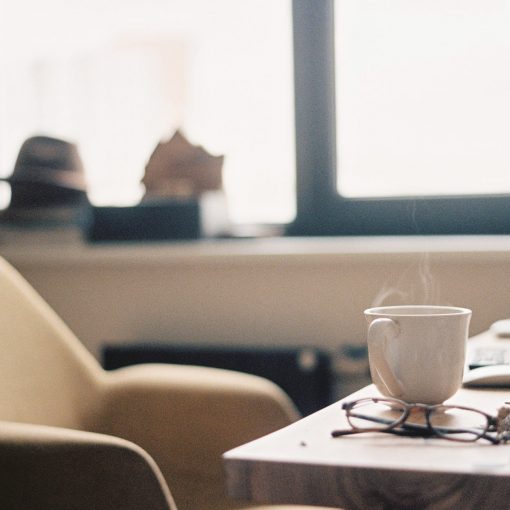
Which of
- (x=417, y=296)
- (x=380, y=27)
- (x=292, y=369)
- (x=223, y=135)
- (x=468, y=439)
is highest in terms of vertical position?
(x=380, y=27)

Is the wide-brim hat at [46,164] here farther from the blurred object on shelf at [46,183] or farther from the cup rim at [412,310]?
the cup rim at [412,310]

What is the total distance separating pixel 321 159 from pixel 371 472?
1.74 metres

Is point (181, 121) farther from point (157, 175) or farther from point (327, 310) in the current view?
point (327, 310)

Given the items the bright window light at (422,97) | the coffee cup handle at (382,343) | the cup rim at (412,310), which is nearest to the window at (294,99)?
the bright window light at (422,97)

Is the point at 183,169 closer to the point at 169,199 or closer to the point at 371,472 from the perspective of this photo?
the point at 169,199

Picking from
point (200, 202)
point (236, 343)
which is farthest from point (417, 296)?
point (200, 202)

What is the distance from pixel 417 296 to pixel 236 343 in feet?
1.70

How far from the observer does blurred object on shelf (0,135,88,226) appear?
93.1 inches

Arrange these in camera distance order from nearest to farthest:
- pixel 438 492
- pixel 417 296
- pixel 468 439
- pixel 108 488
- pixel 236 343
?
pixel 438 492
pixel 468 439
pixel 108 488
pixel 417 296
pixel 236 343

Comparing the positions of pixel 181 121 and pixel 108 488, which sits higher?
pixel 181 121

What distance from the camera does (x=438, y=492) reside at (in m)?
0.61

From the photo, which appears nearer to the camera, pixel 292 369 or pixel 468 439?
pixel 468 439

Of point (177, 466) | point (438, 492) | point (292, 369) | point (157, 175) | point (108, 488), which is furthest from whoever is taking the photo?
point (157, 175)

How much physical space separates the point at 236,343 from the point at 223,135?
0.61 metres
